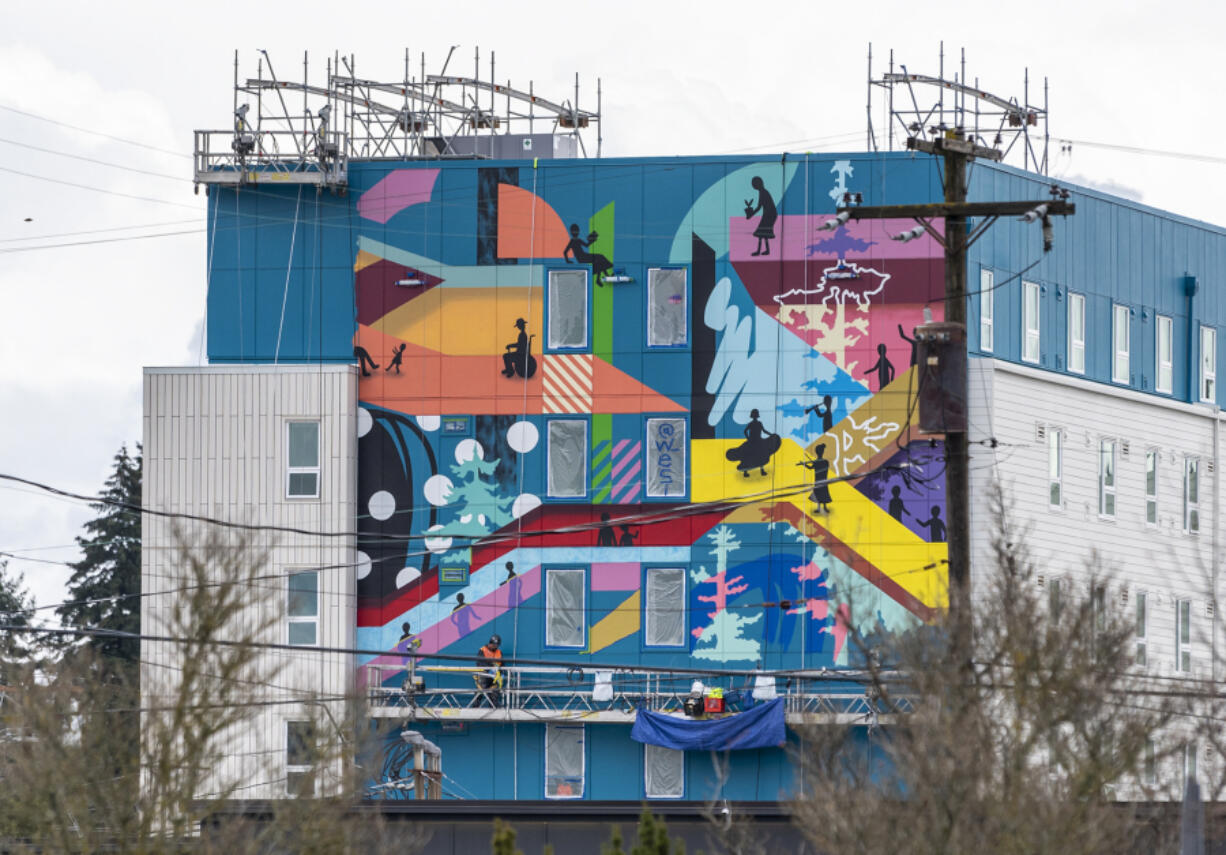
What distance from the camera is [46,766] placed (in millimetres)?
26953

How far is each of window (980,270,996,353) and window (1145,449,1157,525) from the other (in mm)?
6532

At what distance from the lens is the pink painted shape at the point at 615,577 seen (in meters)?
45.7

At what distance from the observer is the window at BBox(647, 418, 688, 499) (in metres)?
45.8

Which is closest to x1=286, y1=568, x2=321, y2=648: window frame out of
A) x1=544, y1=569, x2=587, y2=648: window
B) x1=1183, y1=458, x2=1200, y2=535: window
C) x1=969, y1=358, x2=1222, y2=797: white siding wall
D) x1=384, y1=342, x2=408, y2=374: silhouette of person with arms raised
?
x1=384, y1=342, x2=408, y2=374: silhouette of person with arms raised

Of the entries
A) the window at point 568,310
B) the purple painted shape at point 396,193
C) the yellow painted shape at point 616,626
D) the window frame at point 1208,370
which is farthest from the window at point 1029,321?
the purple painted shape at point 396,193

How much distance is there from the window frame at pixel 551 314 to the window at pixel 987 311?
9.09 metres

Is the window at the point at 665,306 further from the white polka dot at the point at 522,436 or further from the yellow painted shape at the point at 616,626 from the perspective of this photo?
the yellow painted shape at the point at 616,626

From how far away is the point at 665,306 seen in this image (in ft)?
151

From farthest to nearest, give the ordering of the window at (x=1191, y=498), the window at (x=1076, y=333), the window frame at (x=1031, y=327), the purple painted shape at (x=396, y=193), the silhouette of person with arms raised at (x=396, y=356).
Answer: the window at (x=1191, y=498) → the window at (x=1076, y=333) → the window frame at (x=1031, y=327) → the purple painted shape at (x=396, y=193) → the silhouette of person with arms raised at (x=396, y=356)

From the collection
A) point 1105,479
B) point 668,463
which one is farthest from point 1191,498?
point 668,463

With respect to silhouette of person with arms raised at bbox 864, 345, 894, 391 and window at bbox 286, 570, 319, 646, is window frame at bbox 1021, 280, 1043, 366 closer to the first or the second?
silhouette of person with arms raised at bbox 864, 345, 894, 391

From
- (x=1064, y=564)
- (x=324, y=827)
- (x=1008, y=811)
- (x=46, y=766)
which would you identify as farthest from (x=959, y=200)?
(x=1064, y=564)

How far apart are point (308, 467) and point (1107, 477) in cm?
1944

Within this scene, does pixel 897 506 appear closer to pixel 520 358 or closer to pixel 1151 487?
pixel 520 358
